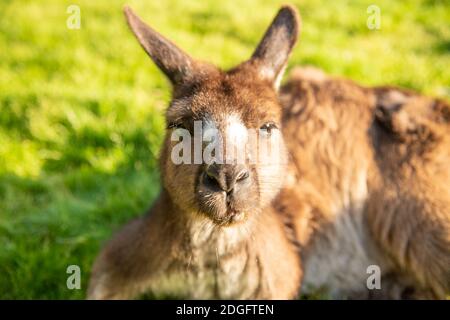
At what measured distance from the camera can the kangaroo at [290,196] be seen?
4.05m

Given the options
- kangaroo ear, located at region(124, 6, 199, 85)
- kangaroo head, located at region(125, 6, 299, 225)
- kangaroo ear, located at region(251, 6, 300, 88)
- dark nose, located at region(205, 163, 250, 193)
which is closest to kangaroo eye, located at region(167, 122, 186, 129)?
kangaroo head, located at region(125, 6, 299, 225)

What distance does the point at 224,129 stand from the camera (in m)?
3.88

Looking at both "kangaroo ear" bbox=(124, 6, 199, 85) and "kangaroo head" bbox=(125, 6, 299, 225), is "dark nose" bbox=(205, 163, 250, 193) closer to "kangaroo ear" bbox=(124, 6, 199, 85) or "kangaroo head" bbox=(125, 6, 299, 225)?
"kangaroo head" bbox=(125, 6, 299, 225)

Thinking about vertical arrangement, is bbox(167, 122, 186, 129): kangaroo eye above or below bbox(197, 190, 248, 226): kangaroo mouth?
above

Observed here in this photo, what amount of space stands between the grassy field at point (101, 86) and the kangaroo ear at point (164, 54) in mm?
657

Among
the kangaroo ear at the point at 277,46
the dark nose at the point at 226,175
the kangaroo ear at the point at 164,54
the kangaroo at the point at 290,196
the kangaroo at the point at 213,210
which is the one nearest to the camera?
the dark nose at the point at 226,175

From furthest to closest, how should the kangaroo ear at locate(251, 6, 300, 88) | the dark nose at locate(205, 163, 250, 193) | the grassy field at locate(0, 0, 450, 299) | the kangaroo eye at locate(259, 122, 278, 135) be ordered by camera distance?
1. the grassy field at locate(0, 0, 450, 299)
2. the kangaroo ear at locate(251, 6, 300, 88)
3. the kangaroo eye at locate(259, 122, 278, 135)
4. the dark nose at locate(205, 163, 250, 193)

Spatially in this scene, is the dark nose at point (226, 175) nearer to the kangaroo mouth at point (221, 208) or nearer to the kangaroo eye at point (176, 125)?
the kangaroo mouth at point (221, 208)

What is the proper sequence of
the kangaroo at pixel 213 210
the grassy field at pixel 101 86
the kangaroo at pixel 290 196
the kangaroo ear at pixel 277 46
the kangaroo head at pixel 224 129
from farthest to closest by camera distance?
the grassy field at pixel 101 86, the kangaroo ear at pixel 277 46, the kangaroo at pixel 290 196, the kangaroo at pixel 213 210, the kangaroo head at pixel 224 129

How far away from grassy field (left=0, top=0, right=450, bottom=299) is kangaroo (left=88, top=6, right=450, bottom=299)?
0.82m

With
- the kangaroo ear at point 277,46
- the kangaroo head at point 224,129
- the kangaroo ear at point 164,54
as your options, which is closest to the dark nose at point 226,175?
the kangaroo head at point 224,129

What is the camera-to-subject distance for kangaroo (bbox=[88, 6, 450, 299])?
13.3 ft
